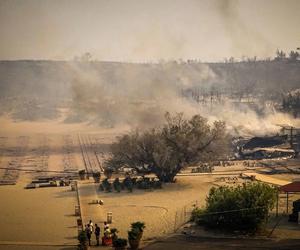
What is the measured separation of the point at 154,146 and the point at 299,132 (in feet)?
88.2

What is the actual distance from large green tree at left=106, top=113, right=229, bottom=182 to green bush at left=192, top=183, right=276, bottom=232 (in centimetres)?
1047

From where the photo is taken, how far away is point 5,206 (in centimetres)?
2725

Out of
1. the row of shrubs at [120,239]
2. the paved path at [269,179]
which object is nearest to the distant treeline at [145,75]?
the paved path at [269,179]

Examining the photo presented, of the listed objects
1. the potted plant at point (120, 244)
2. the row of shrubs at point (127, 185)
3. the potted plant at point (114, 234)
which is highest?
the row of shrubs at point (127, 185)

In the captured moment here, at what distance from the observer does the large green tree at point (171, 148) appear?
108 ft

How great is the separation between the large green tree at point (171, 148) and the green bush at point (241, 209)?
1047 cm

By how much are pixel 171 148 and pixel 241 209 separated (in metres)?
12.0

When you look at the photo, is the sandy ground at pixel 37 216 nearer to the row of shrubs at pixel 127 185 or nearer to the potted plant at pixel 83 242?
the potted plant at pixel 83 242

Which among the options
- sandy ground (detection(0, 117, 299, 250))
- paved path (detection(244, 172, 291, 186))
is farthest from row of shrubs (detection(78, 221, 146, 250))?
paved path (detection(244, 172, 291, 186))

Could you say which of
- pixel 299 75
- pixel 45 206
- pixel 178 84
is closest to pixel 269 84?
pixel 299 75

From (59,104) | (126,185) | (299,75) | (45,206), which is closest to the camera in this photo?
(45,206)

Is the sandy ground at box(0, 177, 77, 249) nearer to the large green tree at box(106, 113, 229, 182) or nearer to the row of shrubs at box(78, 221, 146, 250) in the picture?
the row of shrubs at box(78, 221, 146, 250)

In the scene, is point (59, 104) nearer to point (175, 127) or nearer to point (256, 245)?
point (175, 127)

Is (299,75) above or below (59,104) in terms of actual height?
above
